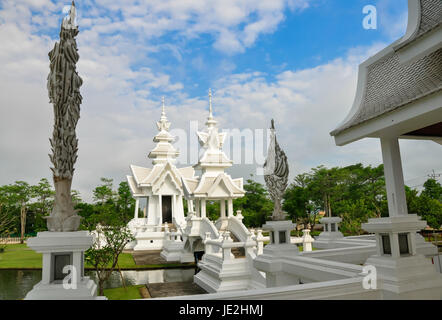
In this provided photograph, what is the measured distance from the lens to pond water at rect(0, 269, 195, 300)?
15219 mm

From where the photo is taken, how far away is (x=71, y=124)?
401 centimetres

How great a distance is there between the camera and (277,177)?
7004 millimetres

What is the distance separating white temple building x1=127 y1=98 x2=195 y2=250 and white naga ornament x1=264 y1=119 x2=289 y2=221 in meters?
23.0

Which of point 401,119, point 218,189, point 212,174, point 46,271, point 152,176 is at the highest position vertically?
point 152,176

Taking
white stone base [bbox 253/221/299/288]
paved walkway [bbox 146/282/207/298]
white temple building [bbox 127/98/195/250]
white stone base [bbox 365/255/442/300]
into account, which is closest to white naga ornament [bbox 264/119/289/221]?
white stone base [bbox 253/221/299/288]

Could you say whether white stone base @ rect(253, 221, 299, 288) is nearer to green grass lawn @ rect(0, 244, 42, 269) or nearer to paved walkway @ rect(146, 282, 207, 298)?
paved walkway @ rect(146, 282, 207, 298)

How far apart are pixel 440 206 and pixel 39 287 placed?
28.2 m

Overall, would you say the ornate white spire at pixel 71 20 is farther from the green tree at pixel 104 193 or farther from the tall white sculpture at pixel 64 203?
the green tree at pixel 104 193

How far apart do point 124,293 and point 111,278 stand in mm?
4705

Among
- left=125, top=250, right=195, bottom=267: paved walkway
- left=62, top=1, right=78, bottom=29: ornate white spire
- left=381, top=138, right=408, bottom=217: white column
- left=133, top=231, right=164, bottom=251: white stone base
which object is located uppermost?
left=62, top=1, right=78, bottom=29: ornate white spire

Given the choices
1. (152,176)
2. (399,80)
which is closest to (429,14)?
(399,80)

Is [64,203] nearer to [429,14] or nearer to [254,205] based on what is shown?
[429,14]
